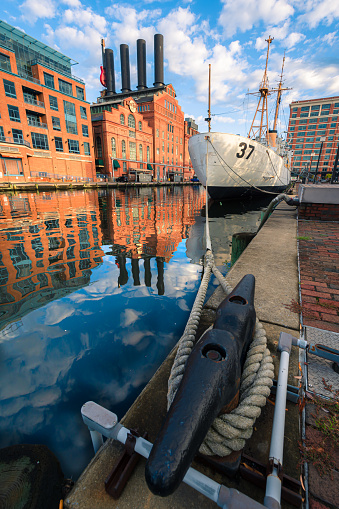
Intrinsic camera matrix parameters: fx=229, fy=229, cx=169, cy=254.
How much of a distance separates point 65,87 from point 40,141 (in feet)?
38.6

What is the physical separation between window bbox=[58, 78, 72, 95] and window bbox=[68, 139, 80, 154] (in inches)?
313

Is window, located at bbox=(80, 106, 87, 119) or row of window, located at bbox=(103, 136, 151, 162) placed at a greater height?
window, located at bbox=(80, 106, 87, 119)

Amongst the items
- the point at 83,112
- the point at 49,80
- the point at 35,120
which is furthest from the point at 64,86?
the point at 35,120

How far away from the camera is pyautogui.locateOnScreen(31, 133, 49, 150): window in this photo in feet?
112

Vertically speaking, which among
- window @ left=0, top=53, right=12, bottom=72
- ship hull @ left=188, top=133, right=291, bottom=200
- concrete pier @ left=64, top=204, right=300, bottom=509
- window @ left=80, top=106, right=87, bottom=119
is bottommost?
concrete pier @ left=64, top=204, right=300, bottom=509

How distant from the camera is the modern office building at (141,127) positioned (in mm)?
47241

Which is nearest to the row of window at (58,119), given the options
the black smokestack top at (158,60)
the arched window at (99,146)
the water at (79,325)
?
the arched window at (99,146)

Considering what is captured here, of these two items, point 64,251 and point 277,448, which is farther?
point 64,251

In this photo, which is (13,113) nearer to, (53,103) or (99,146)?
(53,103)

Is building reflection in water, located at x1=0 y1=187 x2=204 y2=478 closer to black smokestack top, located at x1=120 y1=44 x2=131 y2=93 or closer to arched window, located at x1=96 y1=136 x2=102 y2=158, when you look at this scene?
arched window, located at x1=96 y1=136 x2=102 y2=158

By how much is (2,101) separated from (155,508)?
42271 millimetres

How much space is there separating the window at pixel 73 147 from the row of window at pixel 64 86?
795 cm

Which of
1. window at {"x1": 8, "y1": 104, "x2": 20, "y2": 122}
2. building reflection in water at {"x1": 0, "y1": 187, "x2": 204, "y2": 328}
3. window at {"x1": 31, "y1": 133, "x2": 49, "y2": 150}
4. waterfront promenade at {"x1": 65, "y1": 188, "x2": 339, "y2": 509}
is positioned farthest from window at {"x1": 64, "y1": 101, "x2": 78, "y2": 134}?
waterfront promenade at {"x1": 65, "y1": 188, "x2": 339, "y2": 509}

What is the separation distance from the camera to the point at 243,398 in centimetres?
134
